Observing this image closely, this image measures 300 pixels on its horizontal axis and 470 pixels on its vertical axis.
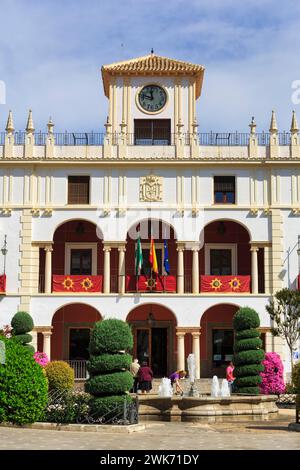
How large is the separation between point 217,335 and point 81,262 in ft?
24.5

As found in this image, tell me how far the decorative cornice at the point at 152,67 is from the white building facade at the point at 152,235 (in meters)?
2.95

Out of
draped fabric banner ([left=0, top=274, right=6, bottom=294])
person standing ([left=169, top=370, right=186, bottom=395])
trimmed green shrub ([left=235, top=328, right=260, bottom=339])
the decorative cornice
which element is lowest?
person standing ([left=169, top=370, right=186, bottom=395])

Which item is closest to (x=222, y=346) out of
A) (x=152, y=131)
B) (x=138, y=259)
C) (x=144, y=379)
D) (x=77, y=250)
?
(x=138, y=259)

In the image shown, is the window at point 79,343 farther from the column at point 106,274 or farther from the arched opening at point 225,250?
the arched opening at point 225,250

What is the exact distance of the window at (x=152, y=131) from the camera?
3938 centimetres

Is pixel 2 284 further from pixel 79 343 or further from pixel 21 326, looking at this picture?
pixel 21 326

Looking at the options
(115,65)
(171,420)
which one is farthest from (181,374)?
(115,65)

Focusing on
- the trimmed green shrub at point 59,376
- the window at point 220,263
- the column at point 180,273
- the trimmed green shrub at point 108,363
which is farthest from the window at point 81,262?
the trimmed green shrub at point 108,363

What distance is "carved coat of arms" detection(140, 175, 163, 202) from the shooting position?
37250 millimetres

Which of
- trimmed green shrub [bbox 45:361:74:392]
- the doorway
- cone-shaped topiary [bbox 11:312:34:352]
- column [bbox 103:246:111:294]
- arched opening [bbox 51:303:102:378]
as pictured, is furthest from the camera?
arched opening [bbox 51:303:102:378]

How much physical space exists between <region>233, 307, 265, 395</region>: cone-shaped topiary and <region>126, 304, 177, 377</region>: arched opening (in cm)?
1132

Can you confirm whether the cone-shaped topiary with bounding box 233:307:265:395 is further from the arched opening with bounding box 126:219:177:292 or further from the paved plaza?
the arched opening with bounding box 126:219:177:292

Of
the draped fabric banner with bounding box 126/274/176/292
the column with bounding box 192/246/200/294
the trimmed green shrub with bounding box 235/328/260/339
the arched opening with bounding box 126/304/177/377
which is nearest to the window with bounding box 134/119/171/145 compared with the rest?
the column with bounding box 192/246/200/294

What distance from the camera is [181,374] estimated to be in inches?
1209
